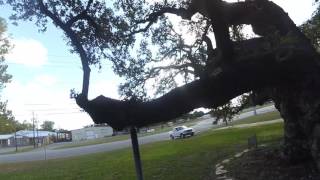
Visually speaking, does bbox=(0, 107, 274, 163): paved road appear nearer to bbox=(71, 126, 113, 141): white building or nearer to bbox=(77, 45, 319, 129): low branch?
bbox=(77, 45, 319, 129): low branch

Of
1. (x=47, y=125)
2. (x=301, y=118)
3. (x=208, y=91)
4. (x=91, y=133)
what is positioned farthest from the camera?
(x=47, y=125)

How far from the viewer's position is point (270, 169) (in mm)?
13797

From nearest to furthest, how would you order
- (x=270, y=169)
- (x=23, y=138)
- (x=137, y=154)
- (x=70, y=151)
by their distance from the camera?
(x=137, y=154) → (x=270, y=169) → (x=70, y=151) → (x=23, y=138)

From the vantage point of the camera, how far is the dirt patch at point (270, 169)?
12.5 metres

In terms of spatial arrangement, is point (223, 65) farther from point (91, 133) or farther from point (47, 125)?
point (47, 125)

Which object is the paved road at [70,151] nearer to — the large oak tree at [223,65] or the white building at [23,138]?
the large oak tree at [223,65]

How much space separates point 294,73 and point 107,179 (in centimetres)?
1012

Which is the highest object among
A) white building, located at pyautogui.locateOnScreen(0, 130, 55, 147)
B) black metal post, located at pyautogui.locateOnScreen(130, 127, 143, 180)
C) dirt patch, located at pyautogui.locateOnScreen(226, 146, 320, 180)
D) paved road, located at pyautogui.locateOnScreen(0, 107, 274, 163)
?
white building, located at pyautogui.locateOnScreen(0, 130, 55, 147)

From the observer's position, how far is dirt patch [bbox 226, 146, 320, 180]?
12512 mm

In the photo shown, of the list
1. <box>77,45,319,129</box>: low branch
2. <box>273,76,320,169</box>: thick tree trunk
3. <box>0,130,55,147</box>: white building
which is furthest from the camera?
<box>0,130,55,147</box>: white building

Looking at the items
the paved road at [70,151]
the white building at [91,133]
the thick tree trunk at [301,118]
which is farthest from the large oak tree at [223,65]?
the white building at [91,133]

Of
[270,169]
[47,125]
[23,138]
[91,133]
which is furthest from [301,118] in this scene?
[47,125]

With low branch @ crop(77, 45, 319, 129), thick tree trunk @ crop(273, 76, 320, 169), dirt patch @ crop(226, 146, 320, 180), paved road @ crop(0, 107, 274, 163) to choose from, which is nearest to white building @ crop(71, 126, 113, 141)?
paved road @ crop(0, 107, 274, 163)

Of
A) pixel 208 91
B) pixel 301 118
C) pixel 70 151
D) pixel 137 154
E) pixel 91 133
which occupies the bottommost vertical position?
pixel 137 154
